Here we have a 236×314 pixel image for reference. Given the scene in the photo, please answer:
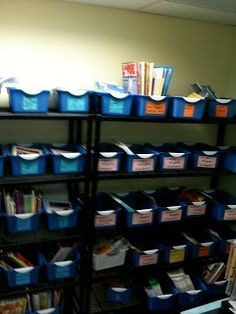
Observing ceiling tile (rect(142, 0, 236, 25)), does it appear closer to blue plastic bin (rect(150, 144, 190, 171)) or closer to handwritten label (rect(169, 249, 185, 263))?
blue plastic bin (rect(150, 144, 190, 171))

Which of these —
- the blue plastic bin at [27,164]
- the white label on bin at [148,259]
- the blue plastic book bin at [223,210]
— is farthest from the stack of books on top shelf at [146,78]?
the white label on bin at [148,259]

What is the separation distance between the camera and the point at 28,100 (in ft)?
5.77

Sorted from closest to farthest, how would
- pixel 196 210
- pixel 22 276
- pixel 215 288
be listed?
pixel 22 276, pixel 196 210, pixel 215 288

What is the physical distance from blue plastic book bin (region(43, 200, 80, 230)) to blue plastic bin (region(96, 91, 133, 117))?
2.12 feet

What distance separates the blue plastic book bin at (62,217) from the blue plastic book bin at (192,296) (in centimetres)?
Answer: 97

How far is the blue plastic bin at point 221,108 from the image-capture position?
6.98 ft

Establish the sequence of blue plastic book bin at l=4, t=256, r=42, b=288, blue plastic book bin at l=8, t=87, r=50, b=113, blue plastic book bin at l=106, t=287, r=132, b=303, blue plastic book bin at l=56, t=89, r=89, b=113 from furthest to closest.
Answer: blue plastic book bin at l=106, t=287, r=132, b=303, blue plastic book bin at l=4, t=256, r=42, b=288, blue plastic book bin at l=56, t=89, r=89, b=113, blue plastic book bin at l=8, t=87, r=50, b=113

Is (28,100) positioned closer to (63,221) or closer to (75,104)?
(75,104)

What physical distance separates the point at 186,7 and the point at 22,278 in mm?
1945

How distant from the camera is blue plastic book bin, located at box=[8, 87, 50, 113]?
1.73m

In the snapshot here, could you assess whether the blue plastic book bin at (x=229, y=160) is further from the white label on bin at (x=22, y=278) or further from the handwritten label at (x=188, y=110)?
the white label on bin at (x=22, y=278)

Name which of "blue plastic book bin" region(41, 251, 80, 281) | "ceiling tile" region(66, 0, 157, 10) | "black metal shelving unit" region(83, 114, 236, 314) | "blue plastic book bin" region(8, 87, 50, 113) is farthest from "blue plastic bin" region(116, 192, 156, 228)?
"ceiling tile" region(66, 0, 157, 10)

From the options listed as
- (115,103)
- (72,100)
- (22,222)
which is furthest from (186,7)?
→ (22,222)

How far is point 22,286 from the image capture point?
6.61 feet
